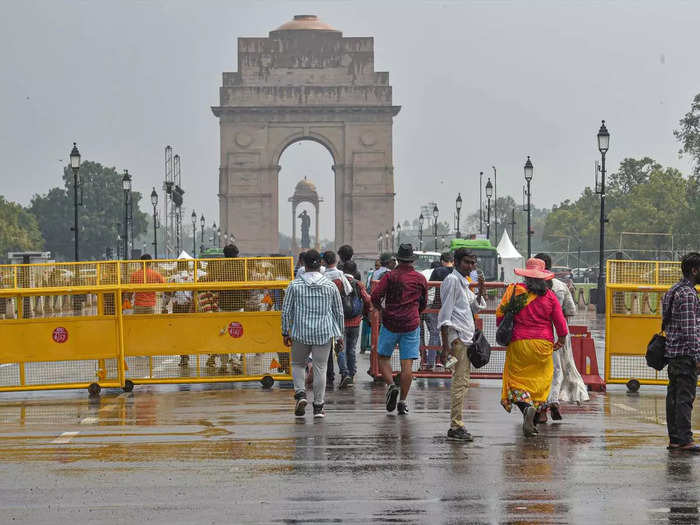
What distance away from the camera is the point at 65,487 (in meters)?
8.95

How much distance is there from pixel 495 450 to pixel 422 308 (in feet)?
9.69

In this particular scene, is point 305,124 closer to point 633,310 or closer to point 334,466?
point 633,310

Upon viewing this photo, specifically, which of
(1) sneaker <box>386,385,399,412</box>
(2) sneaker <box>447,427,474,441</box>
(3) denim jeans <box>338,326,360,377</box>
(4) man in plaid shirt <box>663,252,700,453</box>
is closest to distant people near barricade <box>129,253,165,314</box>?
(3) denim jeans <box>338,326,360,377</box>

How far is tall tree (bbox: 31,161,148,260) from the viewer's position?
12569 cm

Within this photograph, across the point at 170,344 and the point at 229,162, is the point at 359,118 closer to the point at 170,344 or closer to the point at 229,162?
the point at 229,162

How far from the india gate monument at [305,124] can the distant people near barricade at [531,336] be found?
82.3 metres

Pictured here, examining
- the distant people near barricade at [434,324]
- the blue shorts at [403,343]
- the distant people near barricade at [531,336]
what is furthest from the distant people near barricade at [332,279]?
the distant people near barricade at [531,336]

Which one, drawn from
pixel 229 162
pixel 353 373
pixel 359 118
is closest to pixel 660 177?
pixel 359 118

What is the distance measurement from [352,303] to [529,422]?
5.93 meters

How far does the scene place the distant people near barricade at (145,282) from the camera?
52.8ft

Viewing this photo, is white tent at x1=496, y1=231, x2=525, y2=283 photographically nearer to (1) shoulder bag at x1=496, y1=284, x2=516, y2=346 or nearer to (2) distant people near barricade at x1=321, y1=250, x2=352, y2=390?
(2) distant people near barricade at x1=321, y1=250, x2=352, y2=390

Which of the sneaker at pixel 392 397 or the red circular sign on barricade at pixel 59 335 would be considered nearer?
the sneaker at pixel 392 397

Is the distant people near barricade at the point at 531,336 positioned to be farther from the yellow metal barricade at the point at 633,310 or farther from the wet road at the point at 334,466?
the yellow metal barricade at the point at 633,310

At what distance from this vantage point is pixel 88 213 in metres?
126
